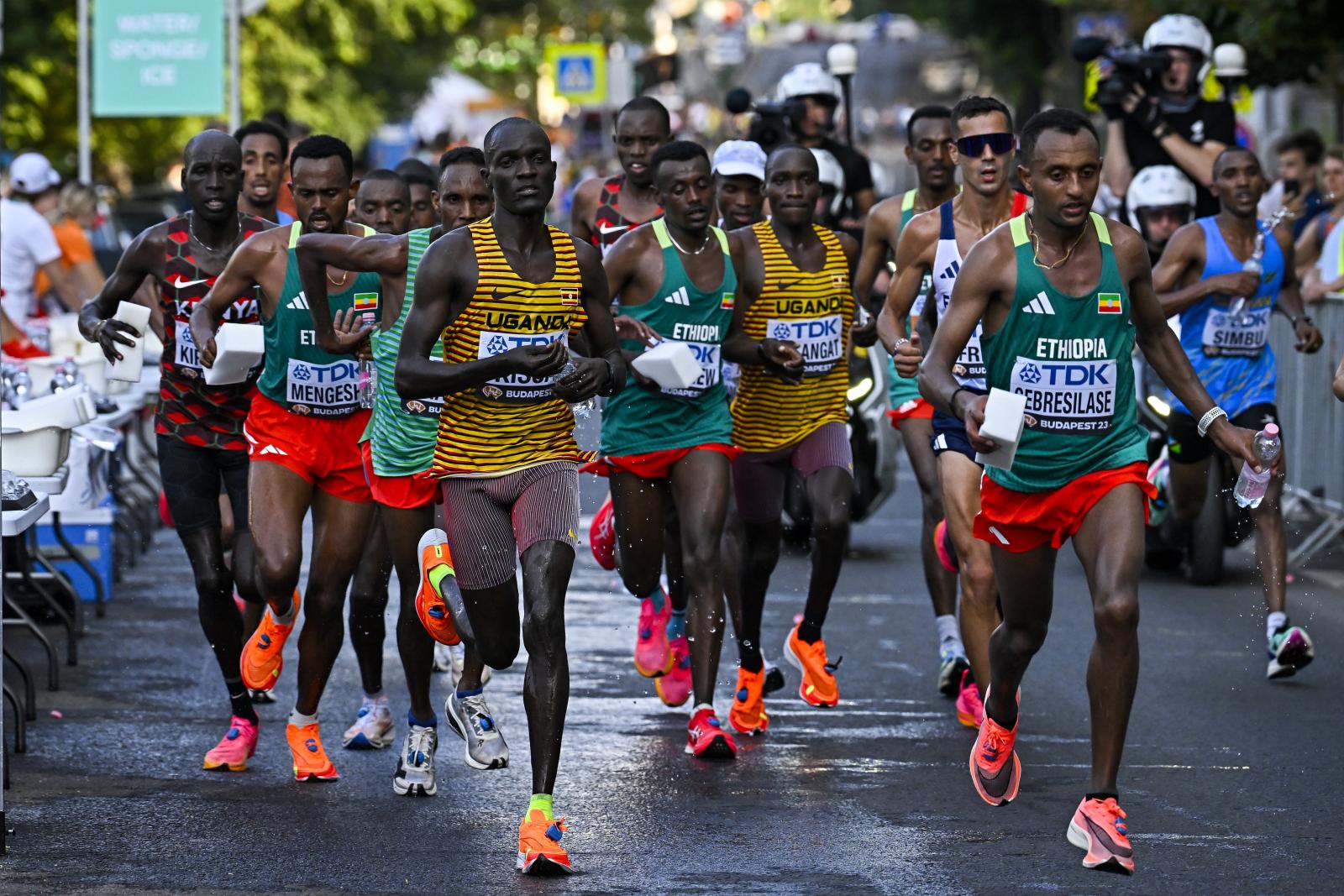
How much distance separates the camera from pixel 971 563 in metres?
8.81

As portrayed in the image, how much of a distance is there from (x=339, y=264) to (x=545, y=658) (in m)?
1.64

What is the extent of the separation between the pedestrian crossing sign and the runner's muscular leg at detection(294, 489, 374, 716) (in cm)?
3741

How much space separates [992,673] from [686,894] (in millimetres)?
1336

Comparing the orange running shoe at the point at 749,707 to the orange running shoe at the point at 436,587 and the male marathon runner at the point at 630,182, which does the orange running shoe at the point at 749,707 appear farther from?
the male marathon runner at the point at 630,182

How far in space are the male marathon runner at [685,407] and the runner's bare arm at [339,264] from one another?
110 centimetres

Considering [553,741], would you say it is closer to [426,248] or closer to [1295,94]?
[426,248]

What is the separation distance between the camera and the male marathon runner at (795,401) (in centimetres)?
930

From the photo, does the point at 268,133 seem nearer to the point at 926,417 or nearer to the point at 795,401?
the point at 795,401

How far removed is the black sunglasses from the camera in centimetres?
905

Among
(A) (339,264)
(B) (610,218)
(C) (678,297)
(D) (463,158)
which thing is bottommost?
(C) (678,297)

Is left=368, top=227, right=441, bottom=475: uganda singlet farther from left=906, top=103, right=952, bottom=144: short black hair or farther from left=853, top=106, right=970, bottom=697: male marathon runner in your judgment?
left=906, top=103, right=952, bottom=144: short black hair

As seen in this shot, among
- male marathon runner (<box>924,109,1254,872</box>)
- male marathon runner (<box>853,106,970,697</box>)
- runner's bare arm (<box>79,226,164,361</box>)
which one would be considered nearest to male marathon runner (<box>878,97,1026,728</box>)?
male marathon runner (<box>853,106,970,697</box>)

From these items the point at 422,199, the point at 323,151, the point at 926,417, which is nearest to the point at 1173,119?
the point at 926,417

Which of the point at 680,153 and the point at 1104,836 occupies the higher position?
the point at 680,153
